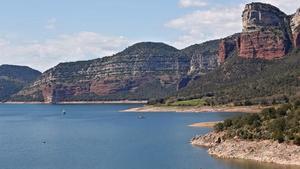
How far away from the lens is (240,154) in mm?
85688

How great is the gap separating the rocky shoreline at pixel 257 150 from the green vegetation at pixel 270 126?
3.65 feet

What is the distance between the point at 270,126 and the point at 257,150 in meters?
6.61

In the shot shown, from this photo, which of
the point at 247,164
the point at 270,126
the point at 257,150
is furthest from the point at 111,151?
the point at 247,164

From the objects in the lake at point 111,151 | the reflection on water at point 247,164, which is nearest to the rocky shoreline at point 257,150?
the reflection on water at point 247,164

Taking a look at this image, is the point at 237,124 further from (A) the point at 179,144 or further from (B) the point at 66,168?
(B) the point at 66,168

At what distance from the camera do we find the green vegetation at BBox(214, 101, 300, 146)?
8468cm

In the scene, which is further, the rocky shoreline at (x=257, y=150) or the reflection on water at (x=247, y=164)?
the rocky shoreline at (x=257, y=150)

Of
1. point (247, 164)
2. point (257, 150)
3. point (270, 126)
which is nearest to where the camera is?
point (247, 164)

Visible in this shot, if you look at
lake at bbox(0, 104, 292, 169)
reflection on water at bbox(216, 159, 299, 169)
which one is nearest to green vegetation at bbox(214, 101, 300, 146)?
reflection on water at bbox(216, 159, 299, 169)

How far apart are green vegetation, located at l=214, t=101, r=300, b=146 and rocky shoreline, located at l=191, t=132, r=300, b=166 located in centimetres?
111

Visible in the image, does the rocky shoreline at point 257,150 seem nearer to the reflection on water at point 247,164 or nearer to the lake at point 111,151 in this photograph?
the reflection on water at point 247,164

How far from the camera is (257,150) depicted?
84562 millimetres

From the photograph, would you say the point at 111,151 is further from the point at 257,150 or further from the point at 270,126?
the point at 257,150

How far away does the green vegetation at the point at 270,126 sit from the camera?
84675 millimetres
